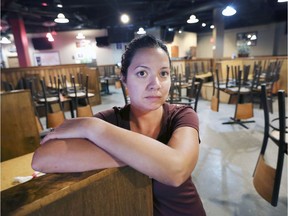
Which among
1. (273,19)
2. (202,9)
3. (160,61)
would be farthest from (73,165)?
(273,19)

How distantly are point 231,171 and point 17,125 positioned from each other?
232 centimetres

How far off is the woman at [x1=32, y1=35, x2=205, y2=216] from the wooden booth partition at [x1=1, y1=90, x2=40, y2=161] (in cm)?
126

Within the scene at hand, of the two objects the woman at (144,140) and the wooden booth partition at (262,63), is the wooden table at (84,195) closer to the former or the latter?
the woman at (144,140)

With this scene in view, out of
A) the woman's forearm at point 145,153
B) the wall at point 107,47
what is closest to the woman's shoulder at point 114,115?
the woman's forearm at point 145,153

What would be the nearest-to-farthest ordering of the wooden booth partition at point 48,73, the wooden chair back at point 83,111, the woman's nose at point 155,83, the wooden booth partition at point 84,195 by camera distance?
the wooden booth partition at point 84,195
the woman's nose at point 155,83
the wooden chair back at point 83,111
the wooden booth partition at point 48,73

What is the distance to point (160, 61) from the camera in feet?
2.82

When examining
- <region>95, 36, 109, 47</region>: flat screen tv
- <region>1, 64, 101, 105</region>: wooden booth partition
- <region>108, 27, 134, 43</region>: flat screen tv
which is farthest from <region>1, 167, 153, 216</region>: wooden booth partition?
<region>95, 36, 109, 47</region>: flat screen tv

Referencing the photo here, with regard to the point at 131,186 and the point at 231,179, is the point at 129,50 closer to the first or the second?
the point at 131,186

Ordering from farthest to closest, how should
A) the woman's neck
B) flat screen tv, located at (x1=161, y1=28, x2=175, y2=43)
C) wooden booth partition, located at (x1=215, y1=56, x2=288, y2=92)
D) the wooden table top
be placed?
1. flat screen tv, located at (x1=161, y1=28, x2=175, y2=43)
2. wooden booth partition, located at (x1=215, y1=56, x2=288, y2=92)
3. the wooden table top
4. the woman's neck

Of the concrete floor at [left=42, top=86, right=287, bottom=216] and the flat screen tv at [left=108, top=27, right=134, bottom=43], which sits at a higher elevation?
the flat screen tv at [left=108, top=27, right=134, bottom=43]

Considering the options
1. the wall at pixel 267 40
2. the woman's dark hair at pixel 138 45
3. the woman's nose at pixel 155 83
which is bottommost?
the woman's nose at pixel 155 83

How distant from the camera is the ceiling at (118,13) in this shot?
675 centimetres

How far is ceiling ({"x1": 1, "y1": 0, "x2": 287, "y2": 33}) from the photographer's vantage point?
22.2 feet

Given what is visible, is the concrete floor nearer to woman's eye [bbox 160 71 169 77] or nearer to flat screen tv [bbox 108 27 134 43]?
woman's eye [bbox 160 71 169 77]
